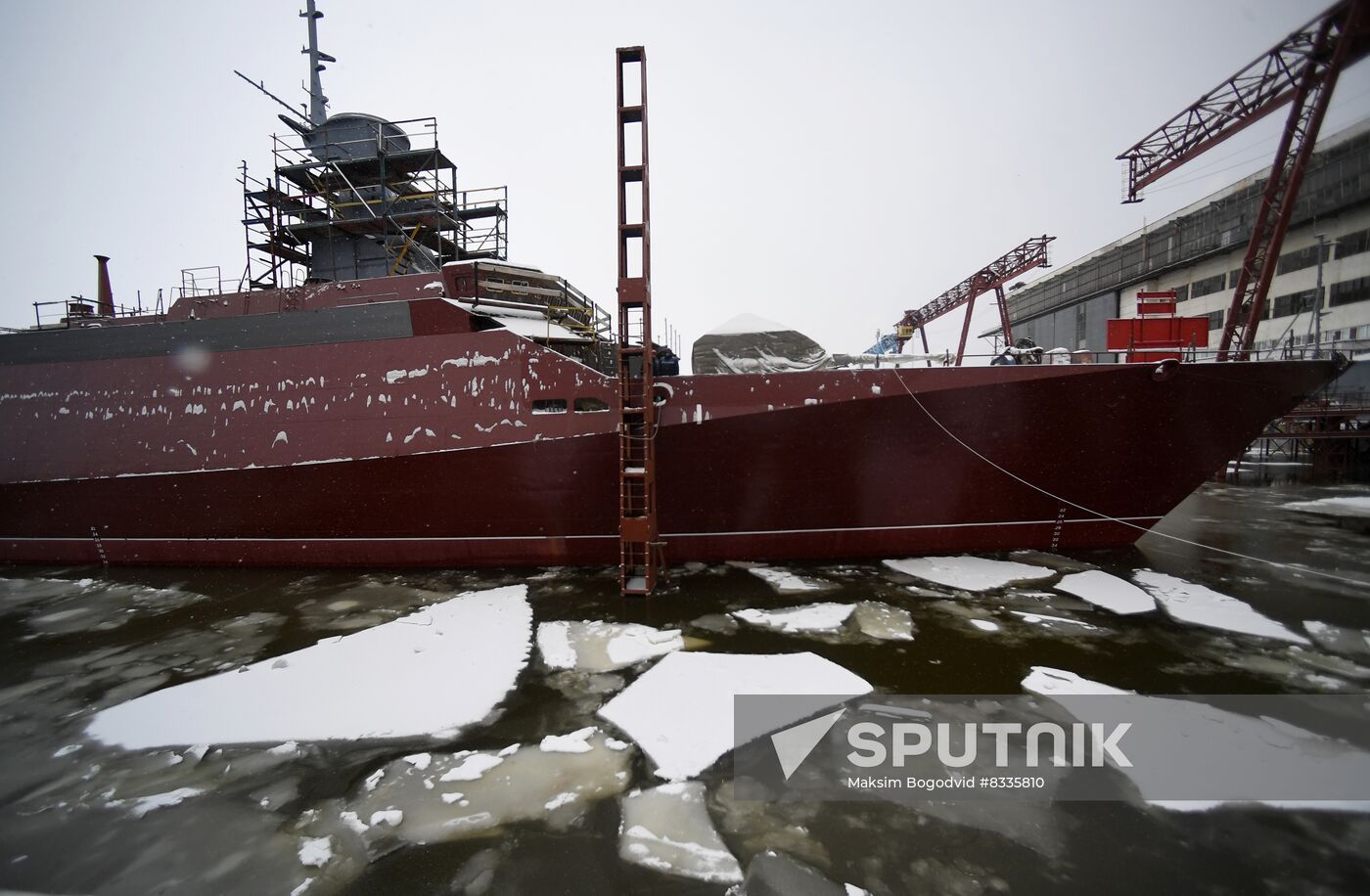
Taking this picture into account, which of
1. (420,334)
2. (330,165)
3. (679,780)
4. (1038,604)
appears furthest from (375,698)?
(330,165)

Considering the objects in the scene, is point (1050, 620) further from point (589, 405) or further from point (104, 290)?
point (104, 290)

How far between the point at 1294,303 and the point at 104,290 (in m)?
39.7

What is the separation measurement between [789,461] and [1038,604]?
326 centimetres

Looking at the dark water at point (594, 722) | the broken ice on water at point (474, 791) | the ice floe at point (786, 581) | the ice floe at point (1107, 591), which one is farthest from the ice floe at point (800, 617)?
the ice floe at point (1107, 591)

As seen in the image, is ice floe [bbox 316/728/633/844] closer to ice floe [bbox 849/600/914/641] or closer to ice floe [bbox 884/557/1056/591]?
ice floe [bbox 849/600/914/641]

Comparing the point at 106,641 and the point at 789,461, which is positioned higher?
the point at 789,461

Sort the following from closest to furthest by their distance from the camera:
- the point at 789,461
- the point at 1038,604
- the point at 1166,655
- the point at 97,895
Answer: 1. the point at 97,895
2. the point at 1166,655
3. the point at 1038,604
4. the point at 789,461

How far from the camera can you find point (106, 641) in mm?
5395

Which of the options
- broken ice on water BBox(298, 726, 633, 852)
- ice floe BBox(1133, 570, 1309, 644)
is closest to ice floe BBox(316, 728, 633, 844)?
broken ice on water BBox(298, 726, 633, 852)

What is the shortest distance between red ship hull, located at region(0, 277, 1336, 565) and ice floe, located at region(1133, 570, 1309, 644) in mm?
1343

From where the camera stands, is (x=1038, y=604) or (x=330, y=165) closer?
(x=1038, y=604)

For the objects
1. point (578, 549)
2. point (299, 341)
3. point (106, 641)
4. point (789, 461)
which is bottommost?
point (106, 641)

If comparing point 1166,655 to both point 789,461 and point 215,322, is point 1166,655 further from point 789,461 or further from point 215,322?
point 215,322

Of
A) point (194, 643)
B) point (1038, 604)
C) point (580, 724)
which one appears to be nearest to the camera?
point (580, 724)
